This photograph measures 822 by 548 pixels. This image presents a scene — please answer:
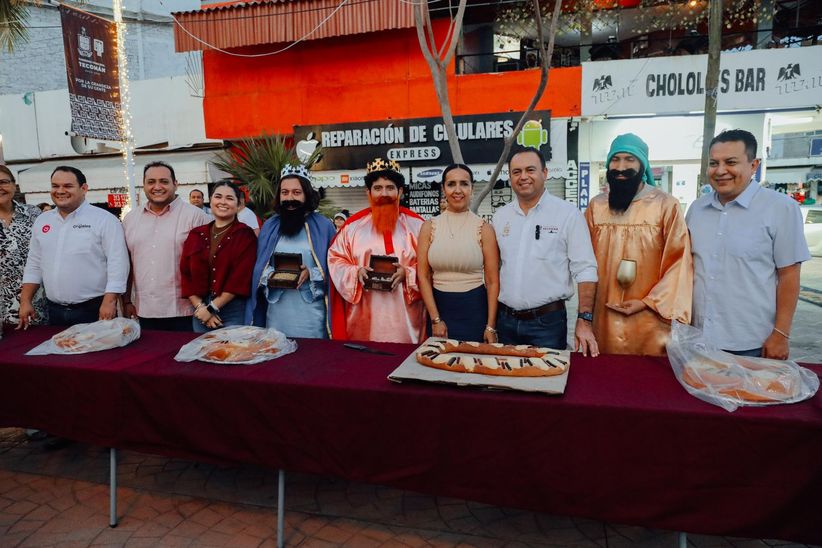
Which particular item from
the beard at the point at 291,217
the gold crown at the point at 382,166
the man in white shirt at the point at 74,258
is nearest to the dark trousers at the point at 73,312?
the man in white shirt at the point at 74,258

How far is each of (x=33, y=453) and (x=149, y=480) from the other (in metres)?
1.11

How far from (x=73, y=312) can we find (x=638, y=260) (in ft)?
12.3

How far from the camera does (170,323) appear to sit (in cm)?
383

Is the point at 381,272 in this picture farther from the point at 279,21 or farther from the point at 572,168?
the point at 279,21

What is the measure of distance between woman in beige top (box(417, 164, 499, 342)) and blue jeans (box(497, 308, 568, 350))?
139mm

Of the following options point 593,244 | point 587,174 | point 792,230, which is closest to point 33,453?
point 593,244

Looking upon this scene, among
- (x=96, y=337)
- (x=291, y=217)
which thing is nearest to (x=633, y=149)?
(x=291, y=217)

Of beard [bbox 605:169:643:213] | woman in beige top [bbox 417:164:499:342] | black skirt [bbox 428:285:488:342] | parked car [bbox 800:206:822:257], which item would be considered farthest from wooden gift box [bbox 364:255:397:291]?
parked car [bbox 800:206:822:257]

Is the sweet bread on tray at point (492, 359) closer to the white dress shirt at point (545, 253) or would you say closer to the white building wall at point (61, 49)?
the white dress shirt at point (545, 253)

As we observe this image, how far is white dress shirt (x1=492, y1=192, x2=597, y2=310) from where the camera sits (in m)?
2.91

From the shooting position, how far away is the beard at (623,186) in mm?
2830

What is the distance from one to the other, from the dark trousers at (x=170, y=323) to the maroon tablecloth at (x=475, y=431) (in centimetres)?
113

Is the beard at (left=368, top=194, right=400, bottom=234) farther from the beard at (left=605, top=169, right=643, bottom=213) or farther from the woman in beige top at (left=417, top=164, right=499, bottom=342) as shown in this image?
the beard at (left=605, top=169, right=643, bottom=213)

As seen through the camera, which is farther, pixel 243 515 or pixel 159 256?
pixel 159 256
